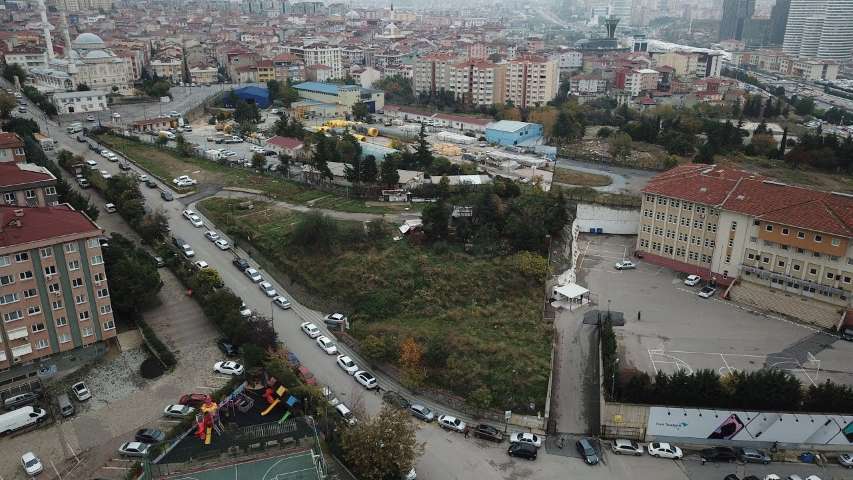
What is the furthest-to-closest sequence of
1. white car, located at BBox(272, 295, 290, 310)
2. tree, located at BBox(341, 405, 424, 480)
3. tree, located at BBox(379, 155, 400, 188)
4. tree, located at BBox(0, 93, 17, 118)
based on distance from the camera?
tree, located at BBox(0, 93, 17, 118) < tree, located at BBox(379, 155, 400, 188) < white car, located at BBox(272, 295, 290, 310) < tree, located at BBox(341, 405, 424, 480)

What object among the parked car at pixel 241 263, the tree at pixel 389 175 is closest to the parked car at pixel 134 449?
the parked car at pixel 241 263

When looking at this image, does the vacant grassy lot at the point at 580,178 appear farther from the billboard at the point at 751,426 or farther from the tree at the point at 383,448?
the tree at the point at 383,448

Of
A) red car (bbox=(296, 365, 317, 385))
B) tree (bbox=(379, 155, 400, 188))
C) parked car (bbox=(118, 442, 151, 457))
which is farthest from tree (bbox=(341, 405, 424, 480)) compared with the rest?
tree (bbox=(379, 155, 400, 188))

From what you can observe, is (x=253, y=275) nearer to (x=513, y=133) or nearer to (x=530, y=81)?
(x=513, y=133)

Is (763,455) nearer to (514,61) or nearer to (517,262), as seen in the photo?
(517,262)

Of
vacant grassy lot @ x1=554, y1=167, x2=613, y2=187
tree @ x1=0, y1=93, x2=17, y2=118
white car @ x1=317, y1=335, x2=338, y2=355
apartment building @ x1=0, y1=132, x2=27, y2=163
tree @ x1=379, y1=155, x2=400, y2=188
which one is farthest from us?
tree @ x1=0, y1=93, x2=17, y2=118

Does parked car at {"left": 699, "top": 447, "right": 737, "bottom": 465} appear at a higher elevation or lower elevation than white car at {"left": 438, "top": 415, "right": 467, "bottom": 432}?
lower

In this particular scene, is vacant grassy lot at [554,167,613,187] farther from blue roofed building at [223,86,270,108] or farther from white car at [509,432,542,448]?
blue roofed building at [223,86,270,108]
